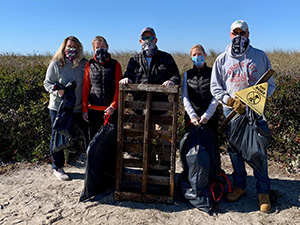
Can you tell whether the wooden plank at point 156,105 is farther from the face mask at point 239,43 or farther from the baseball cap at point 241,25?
the baseball cap at point 241,25

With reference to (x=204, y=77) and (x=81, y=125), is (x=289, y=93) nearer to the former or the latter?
(x=204, y=77)

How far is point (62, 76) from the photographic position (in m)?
3.80

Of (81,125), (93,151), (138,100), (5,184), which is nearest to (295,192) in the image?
(138,100)

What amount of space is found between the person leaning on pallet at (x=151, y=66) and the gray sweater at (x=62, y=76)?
0.75 metres

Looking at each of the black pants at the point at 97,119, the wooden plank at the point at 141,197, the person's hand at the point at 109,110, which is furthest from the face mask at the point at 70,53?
the wooden plank at the point at 141,197

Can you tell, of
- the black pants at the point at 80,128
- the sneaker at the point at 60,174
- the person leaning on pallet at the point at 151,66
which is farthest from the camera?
the sneaker at the point at 60,174

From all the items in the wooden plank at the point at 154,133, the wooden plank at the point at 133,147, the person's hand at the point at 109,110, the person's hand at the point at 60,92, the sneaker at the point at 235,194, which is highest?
the person's hand at the point at 60,92

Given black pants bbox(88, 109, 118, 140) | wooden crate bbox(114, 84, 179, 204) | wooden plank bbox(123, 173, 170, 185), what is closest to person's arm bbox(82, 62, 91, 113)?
black pants bbox(88, 109, 118, 140)

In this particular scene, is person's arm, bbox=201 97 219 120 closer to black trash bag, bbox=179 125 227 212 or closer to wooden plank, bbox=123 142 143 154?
black trash bag, bbox=179 125 227 212

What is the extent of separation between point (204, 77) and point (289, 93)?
2.10 meters

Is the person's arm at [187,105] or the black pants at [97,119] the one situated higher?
the person's arm at [187,105]

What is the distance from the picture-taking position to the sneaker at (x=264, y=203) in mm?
3137

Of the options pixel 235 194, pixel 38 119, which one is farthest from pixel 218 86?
pixel 38 119

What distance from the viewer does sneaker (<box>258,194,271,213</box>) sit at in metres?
3.14
